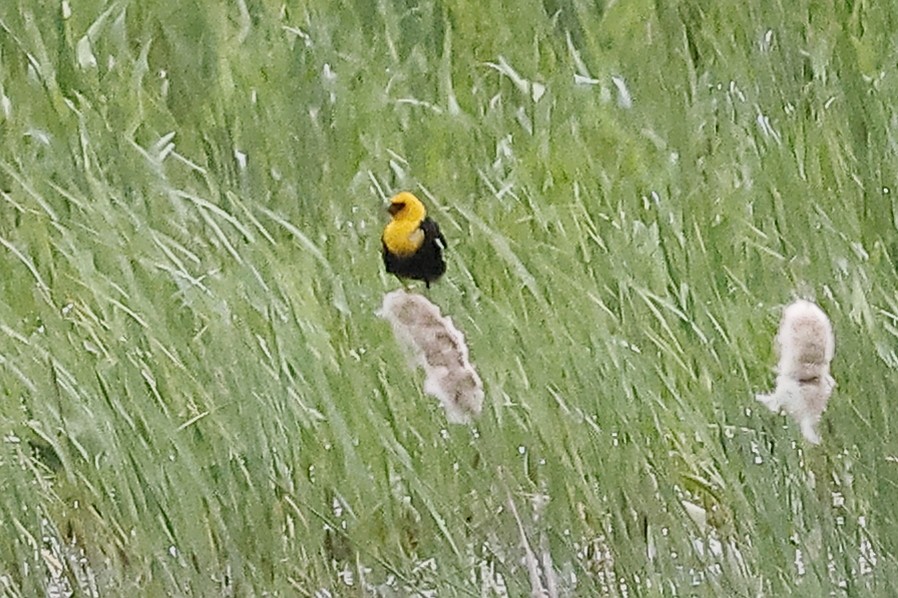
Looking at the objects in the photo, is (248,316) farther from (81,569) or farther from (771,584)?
(771,584)

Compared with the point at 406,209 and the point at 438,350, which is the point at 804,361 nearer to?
the point at 438,350

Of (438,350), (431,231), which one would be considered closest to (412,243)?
(431,231)

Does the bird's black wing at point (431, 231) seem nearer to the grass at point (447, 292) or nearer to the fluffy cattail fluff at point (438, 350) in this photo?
the grass at point (447, 292)

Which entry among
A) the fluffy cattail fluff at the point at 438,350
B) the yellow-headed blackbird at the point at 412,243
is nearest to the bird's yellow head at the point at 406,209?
the yellow-headed blackbird at the point at 412,243

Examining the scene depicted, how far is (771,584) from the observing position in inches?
35.7

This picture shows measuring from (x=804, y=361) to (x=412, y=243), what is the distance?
1.66 feet

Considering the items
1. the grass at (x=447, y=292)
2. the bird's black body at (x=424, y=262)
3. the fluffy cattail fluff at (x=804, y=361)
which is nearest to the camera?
the fluffy cattail fluff at (x=804, y=361)

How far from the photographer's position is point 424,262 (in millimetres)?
1176

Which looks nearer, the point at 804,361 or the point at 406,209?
the point at 804,361

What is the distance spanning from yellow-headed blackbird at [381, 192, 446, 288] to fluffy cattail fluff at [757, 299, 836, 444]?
1.48 ft

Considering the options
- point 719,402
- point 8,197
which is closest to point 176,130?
point 8,197

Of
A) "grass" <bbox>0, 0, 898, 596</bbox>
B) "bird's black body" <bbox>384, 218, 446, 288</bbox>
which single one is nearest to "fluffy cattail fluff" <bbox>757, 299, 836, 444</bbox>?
"grass" <bbox>0, 0, 898, 596</bbox>

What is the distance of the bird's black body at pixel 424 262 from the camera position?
1173mm

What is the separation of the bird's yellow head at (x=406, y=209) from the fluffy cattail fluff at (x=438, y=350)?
48 cm
